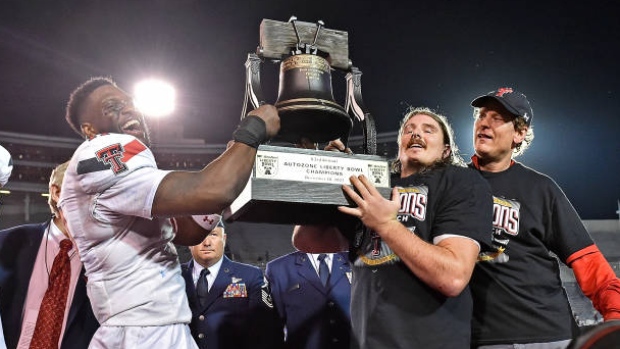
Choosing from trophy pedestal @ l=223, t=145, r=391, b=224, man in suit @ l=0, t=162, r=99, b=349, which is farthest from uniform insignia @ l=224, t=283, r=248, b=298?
trophy pedestal @ l=223, t=145, r=391, b=224

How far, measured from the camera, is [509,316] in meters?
2.56

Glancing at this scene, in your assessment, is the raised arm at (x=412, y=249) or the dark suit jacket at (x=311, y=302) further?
Result: the dark suit jacket at (x=311, y=302)

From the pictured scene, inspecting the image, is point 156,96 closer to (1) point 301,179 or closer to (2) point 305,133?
(2) point 305,133

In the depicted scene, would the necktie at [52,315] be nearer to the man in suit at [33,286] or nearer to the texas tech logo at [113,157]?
the man in suit at [33,286]

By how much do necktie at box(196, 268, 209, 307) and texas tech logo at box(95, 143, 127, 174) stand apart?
10.3 feet

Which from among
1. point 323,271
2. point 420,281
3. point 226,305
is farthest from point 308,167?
point 226,305

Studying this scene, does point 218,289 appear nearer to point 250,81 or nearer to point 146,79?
point 250,81

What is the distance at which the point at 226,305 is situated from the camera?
4926 mm

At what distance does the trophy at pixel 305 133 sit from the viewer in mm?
1967

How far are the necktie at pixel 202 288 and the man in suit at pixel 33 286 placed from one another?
1.68 m

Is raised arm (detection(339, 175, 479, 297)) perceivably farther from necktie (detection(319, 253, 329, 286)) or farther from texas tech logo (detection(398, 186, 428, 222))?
necktie (detection(319, 253, 329, 286))

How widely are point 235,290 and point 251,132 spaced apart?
335 cm

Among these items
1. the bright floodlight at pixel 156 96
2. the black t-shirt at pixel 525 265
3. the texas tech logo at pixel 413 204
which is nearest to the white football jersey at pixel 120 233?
the texas tech logo at pixel 413 204

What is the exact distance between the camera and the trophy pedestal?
1.93 metres
